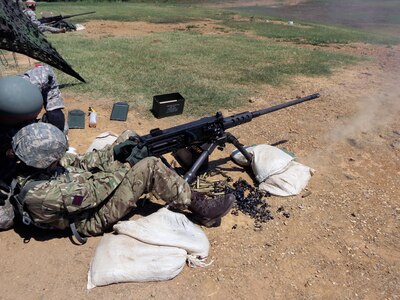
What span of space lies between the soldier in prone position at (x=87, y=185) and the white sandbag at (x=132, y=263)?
15.8 inches

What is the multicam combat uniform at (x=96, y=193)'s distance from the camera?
11.6ft

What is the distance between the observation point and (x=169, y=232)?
12.7 ft

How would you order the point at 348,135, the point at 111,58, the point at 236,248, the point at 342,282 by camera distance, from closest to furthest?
the point at 342,282
the point at 236,248
the point at 348,135
the point at 111,58

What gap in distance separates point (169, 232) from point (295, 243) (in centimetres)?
152

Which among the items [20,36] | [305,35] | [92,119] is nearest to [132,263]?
[92,119]

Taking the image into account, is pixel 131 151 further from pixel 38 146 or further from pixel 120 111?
pixel 120 111

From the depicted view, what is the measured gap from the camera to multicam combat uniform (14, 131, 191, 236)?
11.6 ft

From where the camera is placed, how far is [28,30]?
6387 millimetres

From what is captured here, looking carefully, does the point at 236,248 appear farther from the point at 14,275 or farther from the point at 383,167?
the point at 383,167

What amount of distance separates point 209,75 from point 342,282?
23.4 feet

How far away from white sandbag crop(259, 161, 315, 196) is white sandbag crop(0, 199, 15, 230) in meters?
3.11

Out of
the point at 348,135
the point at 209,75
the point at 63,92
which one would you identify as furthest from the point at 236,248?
the point at 209,75

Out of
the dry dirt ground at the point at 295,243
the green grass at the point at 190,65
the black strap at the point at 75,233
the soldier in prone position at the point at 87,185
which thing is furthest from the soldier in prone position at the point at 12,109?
the green grass at the point at 190,65

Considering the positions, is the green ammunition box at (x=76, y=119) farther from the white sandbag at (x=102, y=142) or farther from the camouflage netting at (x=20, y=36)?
the camouflage netting at (x=20, y=36)
